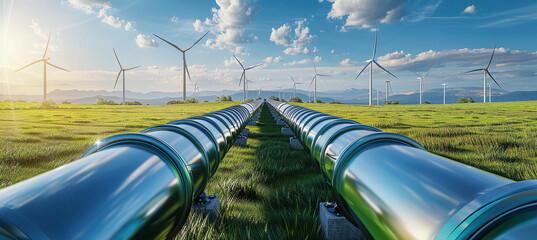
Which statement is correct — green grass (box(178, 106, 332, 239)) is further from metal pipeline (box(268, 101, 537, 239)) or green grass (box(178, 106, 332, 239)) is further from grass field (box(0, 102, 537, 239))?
metal pipeline (box(268, 101, 537, 239))

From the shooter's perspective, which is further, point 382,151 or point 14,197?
point 382,151

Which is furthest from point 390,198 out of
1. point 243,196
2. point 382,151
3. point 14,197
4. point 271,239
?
point 243,196

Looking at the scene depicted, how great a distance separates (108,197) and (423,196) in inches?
72.7

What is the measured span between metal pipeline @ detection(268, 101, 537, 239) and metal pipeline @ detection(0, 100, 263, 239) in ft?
4.98

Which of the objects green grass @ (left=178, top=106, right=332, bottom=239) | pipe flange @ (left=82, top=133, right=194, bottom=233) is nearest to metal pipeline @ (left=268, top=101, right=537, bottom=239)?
green grass @ (left=178, top=106, right=332, bottom=239)

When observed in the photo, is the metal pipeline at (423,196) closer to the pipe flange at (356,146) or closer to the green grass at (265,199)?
the pipe flange at (356,146)

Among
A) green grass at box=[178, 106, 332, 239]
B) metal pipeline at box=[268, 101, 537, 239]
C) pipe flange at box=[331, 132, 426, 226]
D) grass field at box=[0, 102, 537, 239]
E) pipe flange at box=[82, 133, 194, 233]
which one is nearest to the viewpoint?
metal pipeline at box=[268, 101, 537, 239]

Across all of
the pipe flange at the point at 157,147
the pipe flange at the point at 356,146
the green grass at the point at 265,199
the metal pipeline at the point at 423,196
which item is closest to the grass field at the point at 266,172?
the green grass at the point at 265,199

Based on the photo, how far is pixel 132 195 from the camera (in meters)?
1.85

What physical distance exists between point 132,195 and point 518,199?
6.71ft

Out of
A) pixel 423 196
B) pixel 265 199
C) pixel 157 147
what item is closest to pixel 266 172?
pixel 265 199

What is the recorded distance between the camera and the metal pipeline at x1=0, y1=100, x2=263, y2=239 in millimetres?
1311

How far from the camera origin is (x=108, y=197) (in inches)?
65.6

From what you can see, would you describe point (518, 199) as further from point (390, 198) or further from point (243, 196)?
point (243, 196)
